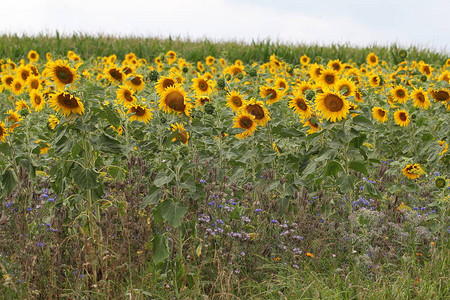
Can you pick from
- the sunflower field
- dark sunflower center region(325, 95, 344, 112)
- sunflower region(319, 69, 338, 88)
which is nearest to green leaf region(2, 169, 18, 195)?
the sunflower field

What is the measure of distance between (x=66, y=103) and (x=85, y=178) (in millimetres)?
496

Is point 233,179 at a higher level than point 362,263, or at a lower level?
higher

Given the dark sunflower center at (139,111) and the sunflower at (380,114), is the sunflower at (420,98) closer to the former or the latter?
the sunflower at (380,114)

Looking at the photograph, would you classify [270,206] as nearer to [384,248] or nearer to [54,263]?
[384,248]

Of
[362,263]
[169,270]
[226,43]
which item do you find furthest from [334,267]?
[226,43]

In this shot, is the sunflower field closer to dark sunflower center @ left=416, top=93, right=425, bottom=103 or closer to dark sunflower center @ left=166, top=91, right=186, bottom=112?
dark sunflower center @ left=166, top=91, right=186, bottom=112

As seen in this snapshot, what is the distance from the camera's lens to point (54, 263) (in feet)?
11.5

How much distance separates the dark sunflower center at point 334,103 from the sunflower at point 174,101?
1017mm

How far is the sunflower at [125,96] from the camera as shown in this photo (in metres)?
4.97

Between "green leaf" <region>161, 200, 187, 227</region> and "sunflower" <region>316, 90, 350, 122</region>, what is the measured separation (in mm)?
1274

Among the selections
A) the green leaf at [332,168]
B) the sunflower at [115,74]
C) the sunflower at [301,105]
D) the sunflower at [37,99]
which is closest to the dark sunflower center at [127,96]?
the sunflower at [115,74]

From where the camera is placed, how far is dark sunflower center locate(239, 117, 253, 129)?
14.9 ft

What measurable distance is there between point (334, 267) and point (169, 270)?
119cm

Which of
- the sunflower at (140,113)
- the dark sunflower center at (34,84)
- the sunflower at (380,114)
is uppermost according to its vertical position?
the dark sunflower center at (34,84)
